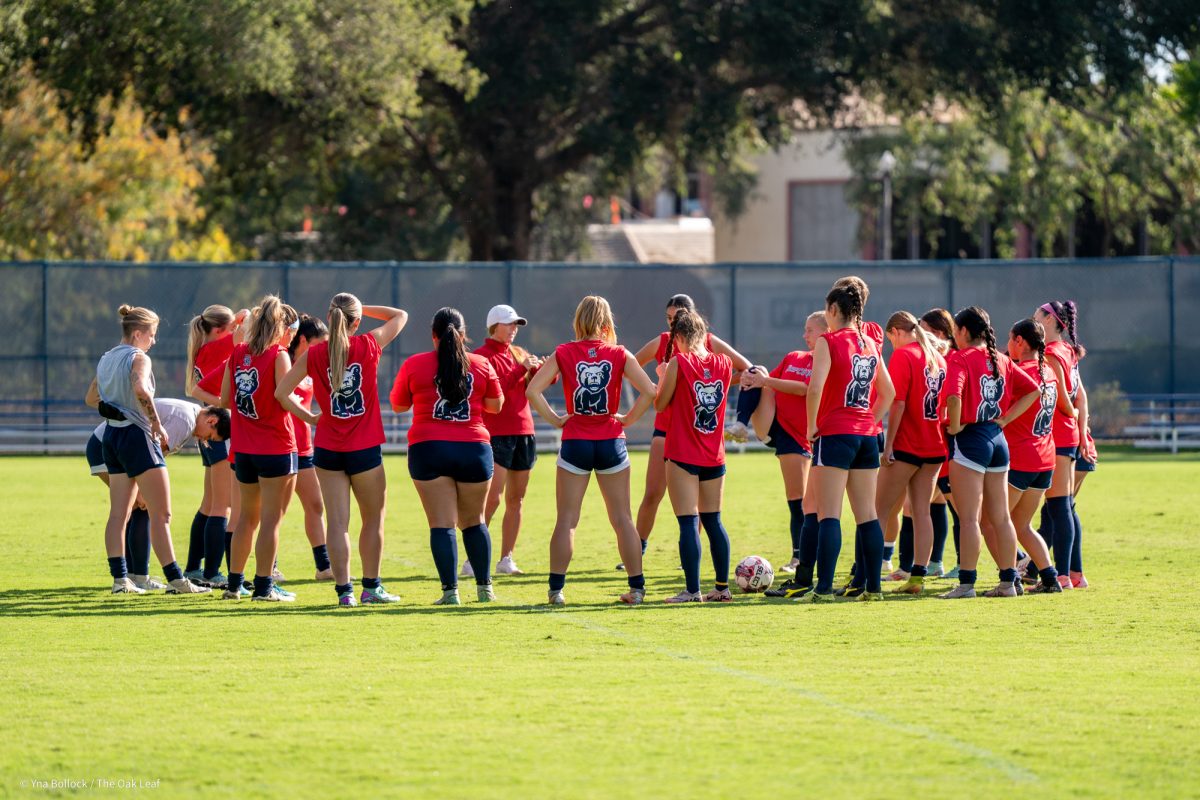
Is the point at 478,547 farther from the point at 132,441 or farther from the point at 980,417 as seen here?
the point at 980,417

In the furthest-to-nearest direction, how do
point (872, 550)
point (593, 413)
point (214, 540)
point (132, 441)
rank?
point (214, 540)
point (132, 441)
point (872, 550)
point (593, 413)

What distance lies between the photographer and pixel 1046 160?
4562cm

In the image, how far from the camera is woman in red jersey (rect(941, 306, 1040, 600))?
33.5ft

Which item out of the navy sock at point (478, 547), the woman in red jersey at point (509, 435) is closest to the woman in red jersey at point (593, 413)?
the navy sock at point (478, 547)

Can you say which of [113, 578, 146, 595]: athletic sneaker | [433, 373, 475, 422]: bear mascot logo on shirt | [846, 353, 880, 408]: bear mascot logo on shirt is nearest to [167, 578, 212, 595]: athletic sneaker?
[113, 578, 146, 595]: athletic sneaker

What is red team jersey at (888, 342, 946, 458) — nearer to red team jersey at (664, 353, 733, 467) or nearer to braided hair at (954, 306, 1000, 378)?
braided hair at (954, 306, 1000, 378)

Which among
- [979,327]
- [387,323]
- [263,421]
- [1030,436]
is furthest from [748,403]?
[263,421]

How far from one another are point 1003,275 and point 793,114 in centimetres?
1017

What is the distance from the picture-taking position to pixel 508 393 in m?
11.8

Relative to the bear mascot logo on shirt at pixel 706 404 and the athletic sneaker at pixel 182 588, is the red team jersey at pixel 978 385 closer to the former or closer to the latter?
the bear mascot logo on shirt at pixel 706 404

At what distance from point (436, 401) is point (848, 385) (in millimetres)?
2504

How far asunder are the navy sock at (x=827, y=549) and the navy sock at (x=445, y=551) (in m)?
2.26

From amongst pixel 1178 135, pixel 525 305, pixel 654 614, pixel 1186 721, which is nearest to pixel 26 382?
pixel 525 305

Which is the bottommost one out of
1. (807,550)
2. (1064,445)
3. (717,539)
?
(807,550)
